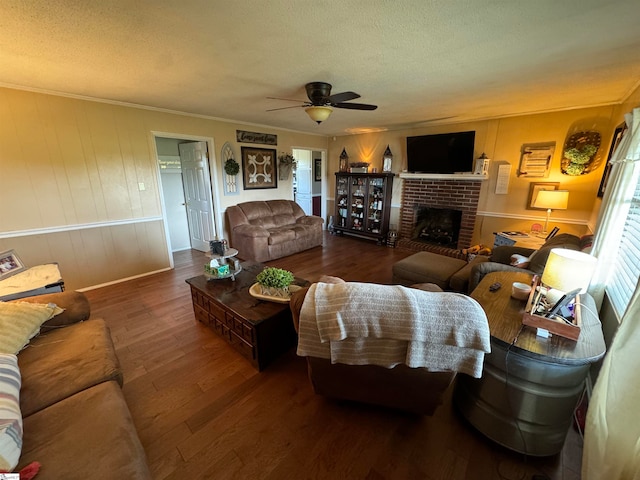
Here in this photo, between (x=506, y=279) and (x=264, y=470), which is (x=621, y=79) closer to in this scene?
(x=506, y=279)

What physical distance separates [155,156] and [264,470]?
3938 millimetres

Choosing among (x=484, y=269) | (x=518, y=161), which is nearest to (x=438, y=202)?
(x=518, y=161)

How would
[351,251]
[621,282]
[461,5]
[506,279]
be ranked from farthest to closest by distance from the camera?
[351,251]
[506,279]
[621,282]
[461,5]

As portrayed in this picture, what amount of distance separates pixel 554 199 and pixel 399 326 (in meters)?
3.43

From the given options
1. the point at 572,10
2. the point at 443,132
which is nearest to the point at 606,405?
the point at 572,10

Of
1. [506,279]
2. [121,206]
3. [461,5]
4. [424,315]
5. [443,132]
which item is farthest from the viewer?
[443,132]

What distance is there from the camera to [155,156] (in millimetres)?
3646

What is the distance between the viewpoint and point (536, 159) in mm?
3627

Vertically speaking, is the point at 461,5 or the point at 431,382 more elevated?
the point at 461,5

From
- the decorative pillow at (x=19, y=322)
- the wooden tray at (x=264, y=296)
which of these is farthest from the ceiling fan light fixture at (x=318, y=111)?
the decorative pillow at (x=19, y=322)

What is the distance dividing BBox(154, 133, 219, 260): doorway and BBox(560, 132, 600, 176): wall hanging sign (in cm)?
520

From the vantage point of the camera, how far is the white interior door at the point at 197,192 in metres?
4.33

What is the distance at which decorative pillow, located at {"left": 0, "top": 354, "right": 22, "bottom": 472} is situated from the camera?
0.87 metres

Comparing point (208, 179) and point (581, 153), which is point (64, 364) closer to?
point (208, 179)
